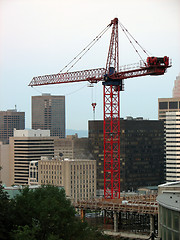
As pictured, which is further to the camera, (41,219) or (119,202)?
(119,202)

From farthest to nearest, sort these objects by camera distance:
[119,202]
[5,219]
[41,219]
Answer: [119,202], [5,219], [41,219]

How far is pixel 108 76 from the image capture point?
506ft

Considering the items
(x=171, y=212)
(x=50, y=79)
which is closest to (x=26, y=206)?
(x=171, y=212)

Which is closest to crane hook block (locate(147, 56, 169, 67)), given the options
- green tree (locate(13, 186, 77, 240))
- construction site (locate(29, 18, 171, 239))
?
construction site (locate(29, 18, 171, 239))

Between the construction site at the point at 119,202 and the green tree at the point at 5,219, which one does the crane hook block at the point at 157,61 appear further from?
the green tree at the point at 5,219

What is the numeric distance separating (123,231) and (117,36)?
55.4m

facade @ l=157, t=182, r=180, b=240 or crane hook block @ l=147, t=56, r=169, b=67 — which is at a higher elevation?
crane hook block @ l=147, t=56, r=169, b=67

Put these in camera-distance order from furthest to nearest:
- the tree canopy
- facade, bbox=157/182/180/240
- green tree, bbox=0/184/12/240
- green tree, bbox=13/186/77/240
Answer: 1. green tree, bbox=13/186/77/240
2. the tree canopy
3. green tree, bbox=0/184/12/240
4. facade, bbox=157/182/180/240

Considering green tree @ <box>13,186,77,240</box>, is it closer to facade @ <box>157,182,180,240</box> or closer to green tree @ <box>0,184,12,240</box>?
green tree @ <box>0,184,12,240</box>

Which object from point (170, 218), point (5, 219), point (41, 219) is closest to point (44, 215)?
point (41, 219)

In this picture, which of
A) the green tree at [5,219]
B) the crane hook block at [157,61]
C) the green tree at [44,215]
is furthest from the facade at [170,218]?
the crane hook block at [157,61]

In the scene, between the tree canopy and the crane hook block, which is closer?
the tree canopy

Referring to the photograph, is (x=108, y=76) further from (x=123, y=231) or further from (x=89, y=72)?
(x=123, y=231)

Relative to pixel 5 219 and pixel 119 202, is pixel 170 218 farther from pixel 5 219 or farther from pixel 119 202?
pixel 119 202
